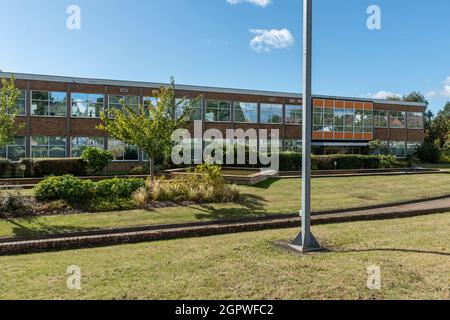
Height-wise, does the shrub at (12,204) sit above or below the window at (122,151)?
below

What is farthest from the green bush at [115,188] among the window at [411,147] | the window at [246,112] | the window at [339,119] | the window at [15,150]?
the window at [411,147]

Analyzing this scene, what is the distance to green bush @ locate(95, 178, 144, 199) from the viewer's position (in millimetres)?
11992

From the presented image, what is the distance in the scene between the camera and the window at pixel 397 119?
44375mm

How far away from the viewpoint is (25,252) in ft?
24.1

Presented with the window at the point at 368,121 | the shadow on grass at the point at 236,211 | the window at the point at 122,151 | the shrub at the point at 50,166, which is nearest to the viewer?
the shadow on grass at the point at 236,211

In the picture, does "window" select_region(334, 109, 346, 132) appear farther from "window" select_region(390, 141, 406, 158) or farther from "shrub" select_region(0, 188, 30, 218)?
"shrub" select_region(0, 188, 30, 218)

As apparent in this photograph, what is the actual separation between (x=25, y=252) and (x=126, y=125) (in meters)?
6.50

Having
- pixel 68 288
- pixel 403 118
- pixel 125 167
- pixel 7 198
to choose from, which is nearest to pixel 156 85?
pixel 125 167

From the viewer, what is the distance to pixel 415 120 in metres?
46.4

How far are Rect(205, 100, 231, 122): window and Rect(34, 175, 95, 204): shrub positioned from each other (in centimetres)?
2335

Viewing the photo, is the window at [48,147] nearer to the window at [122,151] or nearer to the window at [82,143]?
the window at [82,143]

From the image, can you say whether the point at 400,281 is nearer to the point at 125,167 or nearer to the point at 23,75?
the point at 125,167

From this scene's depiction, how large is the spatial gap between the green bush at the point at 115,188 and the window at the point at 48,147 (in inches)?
729

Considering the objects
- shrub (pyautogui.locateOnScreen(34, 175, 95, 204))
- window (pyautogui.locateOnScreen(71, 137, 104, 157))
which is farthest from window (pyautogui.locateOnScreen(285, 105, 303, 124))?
shrub (pyautogui.locateOnScreen(34, 175, 95, 204))
